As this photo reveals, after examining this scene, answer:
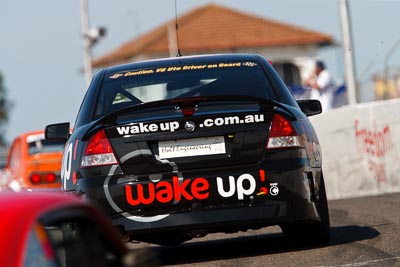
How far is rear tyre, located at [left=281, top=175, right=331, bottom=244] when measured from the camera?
8.87m

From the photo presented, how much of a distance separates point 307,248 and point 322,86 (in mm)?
17600

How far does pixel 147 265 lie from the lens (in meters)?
4.20

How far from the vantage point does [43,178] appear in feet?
62.8

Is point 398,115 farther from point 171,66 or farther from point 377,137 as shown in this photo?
point 171,66

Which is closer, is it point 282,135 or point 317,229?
point 282,135

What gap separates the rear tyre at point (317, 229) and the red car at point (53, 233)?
4532 millimetres

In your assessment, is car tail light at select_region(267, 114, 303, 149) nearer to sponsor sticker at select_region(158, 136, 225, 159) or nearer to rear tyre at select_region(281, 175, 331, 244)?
sponsor sticker at select_region(158, 136, 225, 159)

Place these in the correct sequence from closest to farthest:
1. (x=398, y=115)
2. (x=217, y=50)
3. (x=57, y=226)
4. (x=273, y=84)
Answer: (x=57, y=226) → (x=273, y=84) → (x=398, y=115) → (x=217, y=50)

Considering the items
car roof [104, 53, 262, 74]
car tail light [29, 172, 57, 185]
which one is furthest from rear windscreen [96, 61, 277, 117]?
car tail light [29, 172, 57, 185]

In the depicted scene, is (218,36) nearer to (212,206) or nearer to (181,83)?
(181,83)

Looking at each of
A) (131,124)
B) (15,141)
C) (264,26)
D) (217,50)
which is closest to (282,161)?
(131,124)

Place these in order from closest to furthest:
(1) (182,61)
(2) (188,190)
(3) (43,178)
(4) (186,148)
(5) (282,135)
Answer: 1. (2) (188,190)
2. (4) (186,148)
3. (5) (282,135)
4. (1) (182,61)
5. (3) (43,178)

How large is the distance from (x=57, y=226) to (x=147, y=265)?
33cm

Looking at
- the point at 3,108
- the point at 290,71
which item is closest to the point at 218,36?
the point at 290,71
